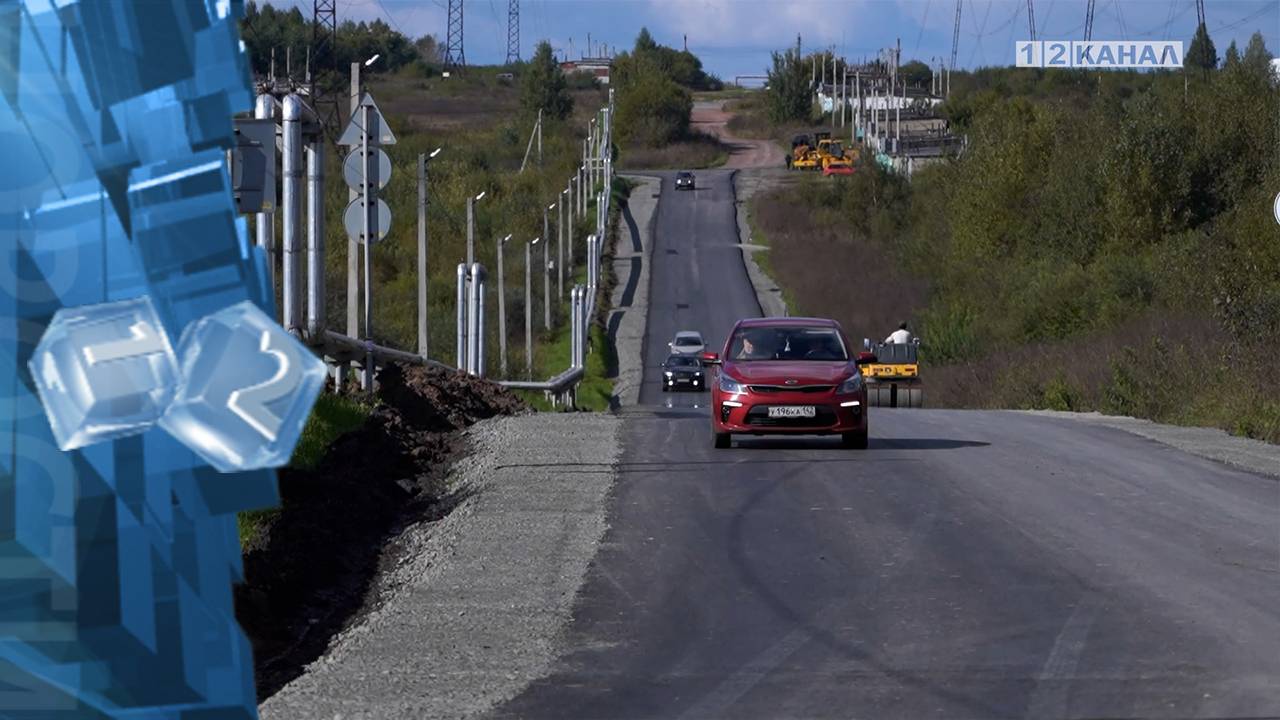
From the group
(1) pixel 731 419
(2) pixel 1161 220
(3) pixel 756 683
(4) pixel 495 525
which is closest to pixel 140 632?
(3) pixel 756 683

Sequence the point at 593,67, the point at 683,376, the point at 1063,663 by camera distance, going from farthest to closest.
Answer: the point at 593,67 → the point at 683,376 → the point at 1063,663

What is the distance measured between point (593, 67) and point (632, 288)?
11944 centimetres

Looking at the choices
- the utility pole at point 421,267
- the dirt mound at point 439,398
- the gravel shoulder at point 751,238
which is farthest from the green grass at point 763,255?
the dirt mound at point 439,398

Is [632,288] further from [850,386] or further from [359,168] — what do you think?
[359,168]

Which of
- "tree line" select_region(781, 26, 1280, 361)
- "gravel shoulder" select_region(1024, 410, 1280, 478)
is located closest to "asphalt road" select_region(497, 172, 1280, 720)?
"gravel shoulder" select_region(1024, 410, 1280, 478)

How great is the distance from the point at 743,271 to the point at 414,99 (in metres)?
52.1

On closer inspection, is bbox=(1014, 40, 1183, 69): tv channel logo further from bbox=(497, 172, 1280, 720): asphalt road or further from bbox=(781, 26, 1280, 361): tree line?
bbox=(497, 172, 1280, 720): asphalt road

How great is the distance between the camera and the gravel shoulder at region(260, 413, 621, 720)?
283 inches

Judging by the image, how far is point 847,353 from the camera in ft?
68.3

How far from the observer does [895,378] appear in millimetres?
42688

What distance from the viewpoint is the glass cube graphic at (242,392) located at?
1.82 meters

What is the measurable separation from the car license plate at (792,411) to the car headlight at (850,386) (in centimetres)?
40

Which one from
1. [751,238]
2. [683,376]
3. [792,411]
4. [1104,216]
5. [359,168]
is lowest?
[683,376]
